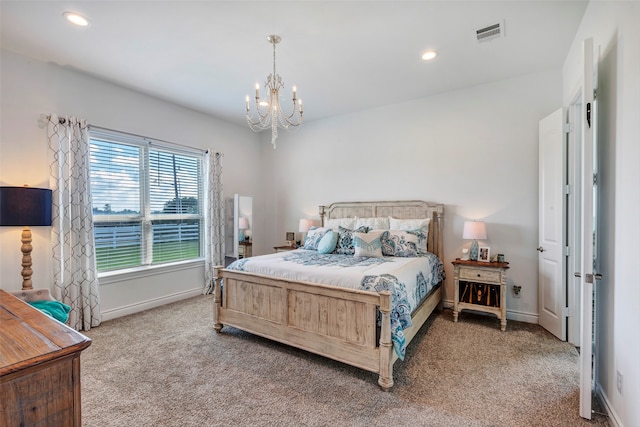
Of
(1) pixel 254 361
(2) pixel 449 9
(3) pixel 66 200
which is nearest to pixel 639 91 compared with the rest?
(2) pixel 449 9

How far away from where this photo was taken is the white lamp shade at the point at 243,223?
497 cm

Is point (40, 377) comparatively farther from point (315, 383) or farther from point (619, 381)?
point (619, 381)

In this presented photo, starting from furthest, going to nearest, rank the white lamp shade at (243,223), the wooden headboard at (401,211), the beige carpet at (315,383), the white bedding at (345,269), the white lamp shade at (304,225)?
the white lamp shade at (243,223), the white lamp shade at (304,225), the wooden headboard at (401,211), the white bedding at (345,269), the beige carpet at (315,383)

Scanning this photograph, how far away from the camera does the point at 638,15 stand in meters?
1.50

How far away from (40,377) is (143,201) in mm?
3515

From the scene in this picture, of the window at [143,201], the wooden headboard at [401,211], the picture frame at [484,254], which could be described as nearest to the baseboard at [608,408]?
the picture frame at [484,254]

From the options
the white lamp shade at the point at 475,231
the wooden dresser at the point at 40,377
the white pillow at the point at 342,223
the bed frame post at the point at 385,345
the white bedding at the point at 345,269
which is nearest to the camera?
the wooden dresser at the point at 40,377

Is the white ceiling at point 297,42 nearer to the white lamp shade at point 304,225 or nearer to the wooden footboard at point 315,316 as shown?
the white lamp shade at point 304,225

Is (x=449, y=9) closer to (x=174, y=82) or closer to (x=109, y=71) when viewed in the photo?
(x=174, y=82)

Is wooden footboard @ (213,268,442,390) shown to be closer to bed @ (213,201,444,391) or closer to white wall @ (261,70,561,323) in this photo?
bed @ (213,201,444,391)

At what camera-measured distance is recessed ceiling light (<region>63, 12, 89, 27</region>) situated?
2.34 meters

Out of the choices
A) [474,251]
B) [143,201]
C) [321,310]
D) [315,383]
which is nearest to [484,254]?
[474,251]

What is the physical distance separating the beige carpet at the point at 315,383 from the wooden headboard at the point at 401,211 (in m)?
1.21

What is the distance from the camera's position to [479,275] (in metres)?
3.33
